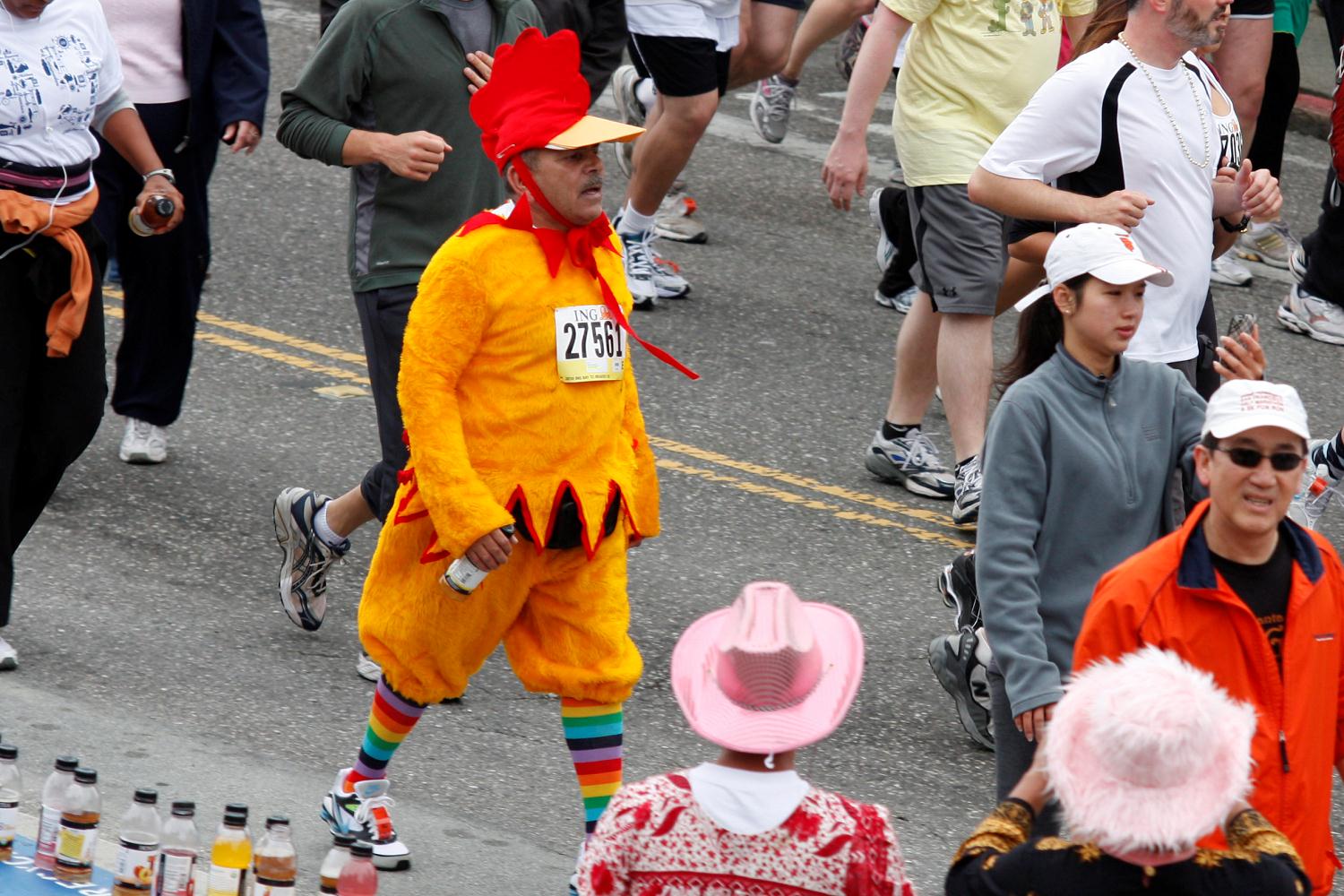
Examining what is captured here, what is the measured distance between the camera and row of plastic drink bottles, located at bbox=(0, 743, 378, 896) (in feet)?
13.7

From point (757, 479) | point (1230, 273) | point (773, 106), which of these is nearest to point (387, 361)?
point (757, 479)

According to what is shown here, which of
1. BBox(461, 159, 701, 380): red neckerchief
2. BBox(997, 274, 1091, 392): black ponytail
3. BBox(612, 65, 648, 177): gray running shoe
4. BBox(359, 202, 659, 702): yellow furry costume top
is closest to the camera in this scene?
BBox(997, 274, 1091, 392): black ponytail

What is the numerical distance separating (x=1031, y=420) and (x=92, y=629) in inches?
123

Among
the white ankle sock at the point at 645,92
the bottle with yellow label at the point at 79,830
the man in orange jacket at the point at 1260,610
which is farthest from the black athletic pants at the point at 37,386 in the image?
the white ankle sock at the point at 645,92

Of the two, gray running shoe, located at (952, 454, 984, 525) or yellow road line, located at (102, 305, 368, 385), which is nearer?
gray running shoe, located at (952, 454, 984, 525)

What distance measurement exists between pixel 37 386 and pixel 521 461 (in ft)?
5.77

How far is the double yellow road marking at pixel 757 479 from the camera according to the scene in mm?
7441

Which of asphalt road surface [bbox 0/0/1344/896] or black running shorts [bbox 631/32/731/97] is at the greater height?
black running shorts [bbox 631/32/731/97]

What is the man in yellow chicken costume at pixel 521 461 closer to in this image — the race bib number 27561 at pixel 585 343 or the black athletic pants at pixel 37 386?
the race bib number 27561 at pixel 585 343

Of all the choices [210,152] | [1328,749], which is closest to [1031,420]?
[1328,749]

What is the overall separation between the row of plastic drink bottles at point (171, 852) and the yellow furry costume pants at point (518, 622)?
0.61 m

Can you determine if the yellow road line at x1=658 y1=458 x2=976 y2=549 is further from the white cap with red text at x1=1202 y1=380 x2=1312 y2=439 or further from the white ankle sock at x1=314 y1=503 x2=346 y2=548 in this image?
the white cap with red text at x1=1202 y1=380 x2=1312 y2=439

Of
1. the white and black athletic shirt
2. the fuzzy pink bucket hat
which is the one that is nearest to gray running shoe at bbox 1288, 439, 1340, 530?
the white and black athletic shirt

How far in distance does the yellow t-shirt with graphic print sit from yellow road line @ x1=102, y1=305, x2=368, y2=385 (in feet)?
7.96
